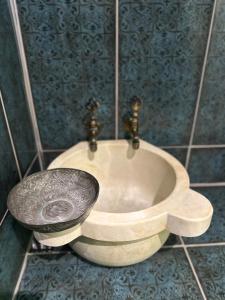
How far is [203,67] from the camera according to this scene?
85 centimetres

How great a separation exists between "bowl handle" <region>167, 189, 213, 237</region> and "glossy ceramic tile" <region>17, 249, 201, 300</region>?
0.24 m

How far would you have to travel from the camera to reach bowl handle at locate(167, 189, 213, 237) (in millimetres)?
633

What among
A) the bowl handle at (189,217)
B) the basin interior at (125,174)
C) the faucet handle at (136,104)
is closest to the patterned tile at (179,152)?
the basin interior at (125,174)

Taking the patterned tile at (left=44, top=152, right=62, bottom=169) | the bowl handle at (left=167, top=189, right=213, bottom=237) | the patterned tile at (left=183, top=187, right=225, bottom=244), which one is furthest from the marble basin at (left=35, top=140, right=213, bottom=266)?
the patterned tile at (left=183, top=187, right=225, bottom=244)

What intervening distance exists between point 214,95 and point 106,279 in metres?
0.77

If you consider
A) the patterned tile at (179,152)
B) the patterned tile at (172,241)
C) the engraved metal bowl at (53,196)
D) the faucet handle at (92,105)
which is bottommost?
the patterned tile at (172,241)

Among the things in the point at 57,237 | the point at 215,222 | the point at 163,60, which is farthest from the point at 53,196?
the point at 215,222

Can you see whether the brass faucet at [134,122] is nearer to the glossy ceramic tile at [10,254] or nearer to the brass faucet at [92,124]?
the brass faucet at [92,124]

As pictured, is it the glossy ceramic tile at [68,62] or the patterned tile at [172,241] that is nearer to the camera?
the glossy ceramic tile at [68,62]

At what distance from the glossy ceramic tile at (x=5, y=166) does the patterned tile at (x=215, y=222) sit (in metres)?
0.67

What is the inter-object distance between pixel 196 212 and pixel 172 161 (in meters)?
0.24

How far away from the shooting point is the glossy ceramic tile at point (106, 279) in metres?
0.75

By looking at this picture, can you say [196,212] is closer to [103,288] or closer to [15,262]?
[103,288]

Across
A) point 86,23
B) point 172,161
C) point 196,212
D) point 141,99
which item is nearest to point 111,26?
point 86,23
